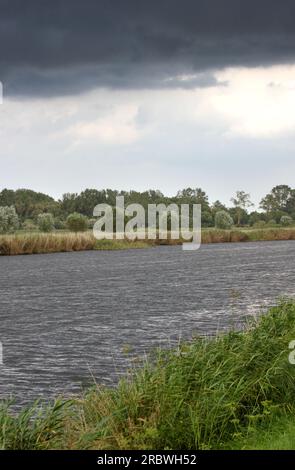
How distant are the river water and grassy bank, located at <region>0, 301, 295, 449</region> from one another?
52.8 inches

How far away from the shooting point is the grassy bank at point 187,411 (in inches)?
394

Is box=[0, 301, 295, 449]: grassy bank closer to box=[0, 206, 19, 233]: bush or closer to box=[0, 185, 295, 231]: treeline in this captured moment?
box=[0, 206, 19, 233]: bush

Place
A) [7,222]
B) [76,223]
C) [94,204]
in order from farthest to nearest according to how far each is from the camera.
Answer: [94,204] → [7,222] → [76,223]

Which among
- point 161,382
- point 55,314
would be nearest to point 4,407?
point 161,382

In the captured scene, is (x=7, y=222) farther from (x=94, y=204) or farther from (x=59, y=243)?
(x=94, y=204)

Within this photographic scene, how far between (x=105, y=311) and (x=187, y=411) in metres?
20.3

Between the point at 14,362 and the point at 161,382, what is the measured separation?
8.72m

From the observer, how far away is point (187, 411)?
1081cm

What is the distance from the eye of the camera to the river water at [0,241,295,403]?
17766mm

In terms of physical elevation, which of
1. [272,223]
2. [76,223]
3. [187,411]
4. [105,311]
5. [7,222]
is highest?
[7,222]

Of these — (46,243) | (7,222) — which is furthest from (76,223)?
(46,243)

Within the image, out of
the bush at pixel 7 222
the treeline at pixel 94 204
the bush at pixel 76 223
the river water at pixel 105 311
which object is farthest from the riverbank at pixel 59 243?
the treeline at pixel 94 204

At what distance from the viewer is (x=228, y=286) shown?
4034 cm

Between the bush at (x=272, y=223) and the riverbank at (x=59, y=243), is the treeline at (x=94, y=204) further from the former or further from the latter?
the riverbank at (x=59, y=243)
